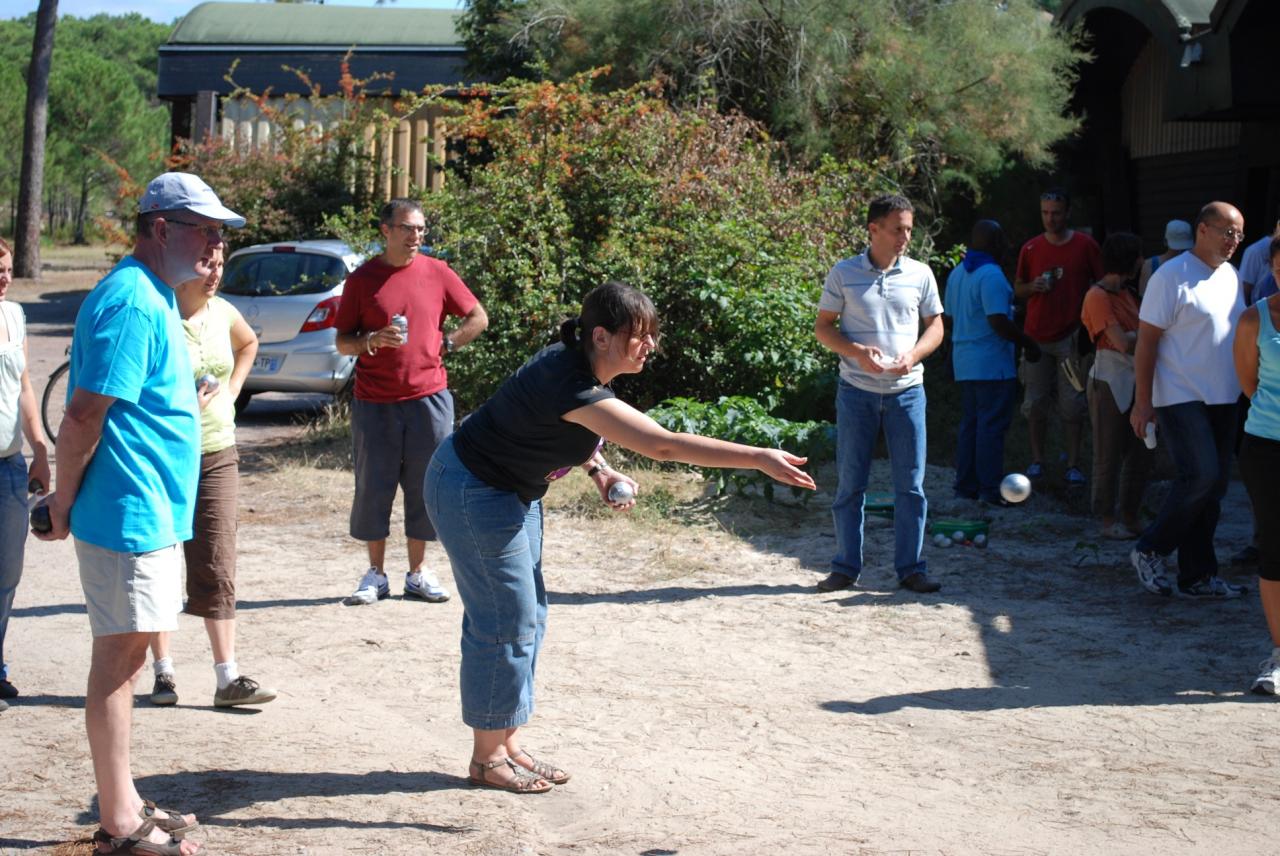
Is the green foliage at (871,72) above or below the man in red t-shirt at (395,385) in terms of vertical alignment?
above

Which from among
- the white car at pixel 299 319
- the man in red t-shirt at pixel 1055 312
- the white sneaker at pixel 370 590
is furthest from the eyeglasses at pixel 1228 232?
the white car at pixel 299 319

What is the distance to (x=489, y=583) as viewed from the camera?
441 cm

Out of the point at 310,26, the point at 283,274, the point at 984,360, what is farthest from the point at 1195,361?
the point at 310,26

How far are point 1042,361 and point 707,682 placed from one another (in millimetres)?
4727

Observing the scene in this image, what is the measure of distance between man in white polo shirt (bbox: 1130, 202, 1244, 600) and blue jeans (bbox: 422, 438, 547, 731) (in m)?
3.68

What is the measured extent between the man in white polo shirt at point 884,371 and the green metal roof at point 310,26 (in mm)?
18134

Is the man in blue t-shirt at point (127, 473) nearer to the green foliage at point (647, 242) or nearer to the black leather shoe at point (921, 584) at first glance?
the black leather shoe at point (921, 584)

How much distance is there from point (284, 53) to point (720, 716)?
21036mm

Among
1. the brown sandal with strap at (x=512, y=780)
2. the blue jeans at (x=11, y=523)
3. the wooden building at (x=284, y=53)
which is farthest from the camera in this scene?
the wooden building at (x=284, y=53)

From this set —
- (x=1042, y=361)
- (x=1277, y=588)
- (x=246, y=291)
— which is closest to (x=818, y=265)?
(x=1042, y=361)

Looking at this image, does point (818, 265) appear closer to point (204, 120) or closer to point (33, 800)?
point (33, 800)

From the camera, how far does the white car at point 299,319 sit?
487 inches

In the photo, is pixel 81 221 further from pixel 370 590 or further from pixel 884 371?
pixel 884 371

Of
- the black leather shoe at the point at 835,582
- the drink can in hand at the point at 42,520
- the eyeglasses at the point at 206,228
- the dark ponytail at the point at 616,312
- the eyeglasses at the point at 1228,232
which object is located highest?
the eyeglasses at the point at 1228,232
